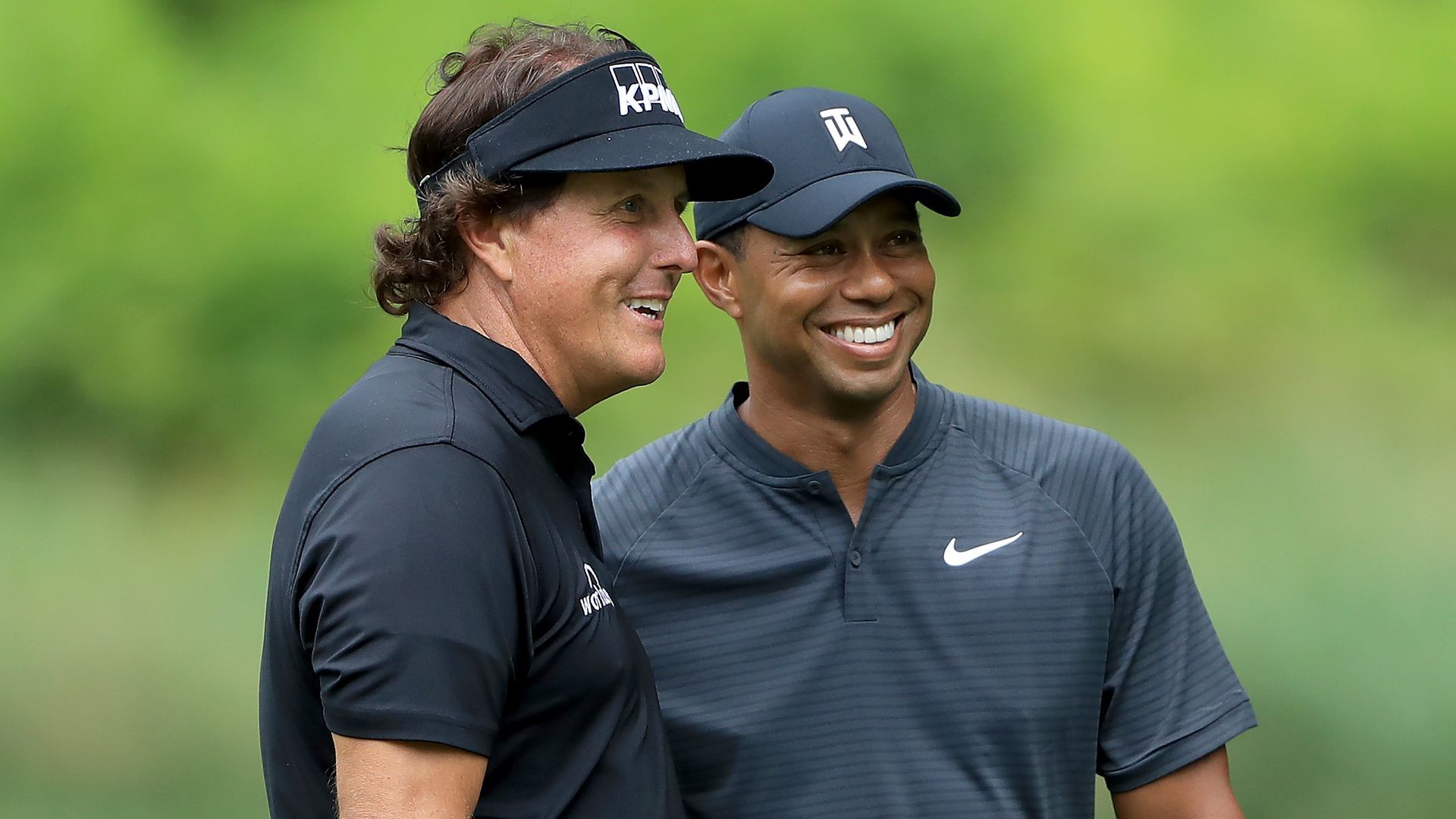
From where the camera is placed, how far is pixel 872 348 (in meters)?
1.90

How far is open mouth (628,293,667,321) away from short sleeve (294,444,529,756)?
1.12ft

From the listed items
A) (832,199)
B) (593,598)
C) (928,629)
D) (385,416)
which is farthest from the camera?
(832,199)

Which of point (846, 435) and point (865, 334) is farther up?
point (865, 334)

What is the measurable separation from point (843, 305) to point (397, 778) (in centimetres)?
91

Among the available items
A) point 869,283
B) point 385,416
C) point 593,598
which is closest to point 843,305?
point 869,283

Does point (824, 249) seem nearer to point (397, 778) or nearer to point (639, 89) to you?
point (639, 89)

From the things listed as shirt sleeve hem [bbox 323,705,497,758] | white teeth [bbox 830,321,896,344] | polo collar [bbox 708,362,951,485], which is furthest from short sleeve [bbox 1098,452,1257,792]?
shirt sleeve hem [bbox 323,705,497,758]

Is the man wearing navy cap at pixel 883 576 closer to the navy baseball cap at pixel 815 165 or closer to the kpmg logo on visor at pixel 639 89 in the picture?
the navy baseball cap at pixel 815 165

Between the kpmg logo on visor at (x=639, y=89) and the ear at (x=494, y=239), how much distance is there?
6.4 inches

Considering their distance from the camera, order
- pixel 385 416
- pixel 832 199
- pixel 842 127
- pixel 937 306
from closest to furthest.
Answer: pixel 385 416 < pixel 832 199 < pixel 842 127 < pixel 937 306

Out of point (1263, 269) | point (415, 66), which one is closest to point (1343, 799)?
point (1263, 269)

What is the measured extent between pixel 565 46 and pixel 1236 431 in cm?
193

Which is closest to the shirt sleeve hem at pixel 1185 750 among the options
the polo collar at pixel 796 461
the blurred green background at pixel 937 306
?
the polo collar at pixel 796 461

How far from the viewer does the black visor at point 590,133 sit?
1487mm
